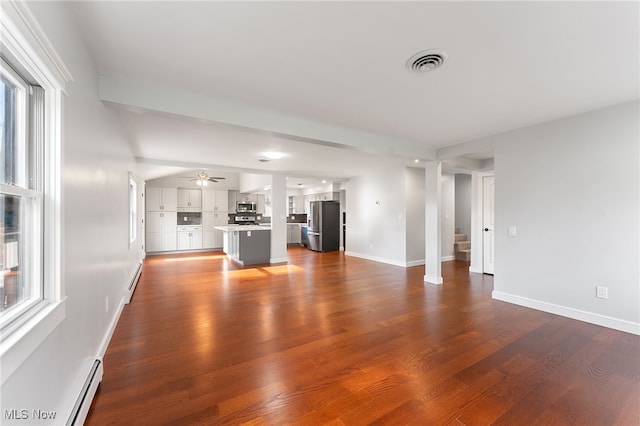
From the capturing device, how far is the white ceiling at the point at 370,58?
154cm

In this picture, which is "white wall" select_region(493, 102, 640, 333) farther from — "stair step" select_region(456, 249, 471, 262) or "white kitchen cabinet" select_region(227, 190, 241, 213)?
"white kitchen cabinet" select_region(227, 190, 241, 213)

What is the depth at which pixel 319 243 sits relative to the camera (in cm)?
884

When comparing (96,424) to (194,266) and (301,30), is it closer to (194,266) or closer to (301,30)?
(301,30)

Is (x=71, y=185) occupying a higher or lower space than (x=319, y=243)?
higher

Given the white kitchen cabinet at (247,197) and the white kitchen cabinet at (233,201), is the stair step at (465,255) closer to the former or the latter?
the white kitchen cabinet at (247,197)

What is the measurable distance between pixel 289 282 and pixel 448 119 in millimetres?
3591

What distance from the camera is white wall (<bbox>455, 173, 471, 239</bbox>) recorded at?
7602 millimetres

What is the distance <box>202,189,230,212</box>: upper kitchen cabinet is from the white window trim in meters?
8.24

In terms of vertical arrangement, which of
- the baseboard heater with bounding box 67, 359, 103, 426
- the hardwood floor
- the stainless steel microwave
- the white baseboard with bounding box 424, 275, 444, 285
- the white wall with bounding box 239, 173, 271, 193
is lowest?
the hardwood floor

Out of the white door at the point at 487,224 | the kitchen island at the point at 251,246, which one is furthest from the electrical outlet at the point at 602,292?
the kitchen island at the point at 251,246

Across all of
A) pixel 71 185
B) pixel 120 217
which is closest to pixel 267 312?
pixel 120 217

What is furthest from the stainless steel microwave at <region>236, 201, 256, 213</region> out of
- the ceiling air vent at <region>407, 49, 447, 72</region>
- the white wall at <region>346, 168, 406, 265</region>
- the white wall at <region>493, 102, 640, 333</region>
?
the ceiling air vent at <region>407, 49, 447, 72</region>

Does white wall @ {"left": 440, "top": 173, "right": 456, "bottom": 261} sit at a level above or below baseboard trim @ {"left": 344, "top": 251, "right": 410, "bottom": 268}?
above

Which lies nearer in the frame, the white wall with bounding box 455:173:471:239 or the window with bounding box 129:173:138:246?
the window with bounding box 129:173:138:246
